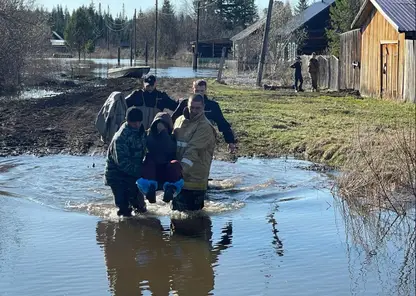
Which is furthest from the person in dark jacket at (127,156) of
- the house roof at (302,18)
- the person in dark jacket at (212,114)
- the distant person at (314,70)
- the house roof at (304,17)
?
the house roof at (302,18)

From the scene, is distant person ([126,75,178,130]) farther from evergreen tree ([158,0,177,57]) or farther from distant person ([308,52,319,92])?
evergreen tree ([158,0,177,57])

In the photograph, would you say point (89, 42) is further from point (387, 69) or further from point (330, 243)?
point (330, 243)

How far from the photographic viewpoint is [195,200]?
9711mm

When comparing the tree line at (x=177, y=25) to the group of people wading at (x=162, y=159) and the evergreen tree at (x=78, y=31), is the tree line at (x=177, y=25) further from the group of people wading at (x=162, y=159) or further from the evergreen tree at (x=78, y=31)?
the group of people wading at (x=162, y=159)

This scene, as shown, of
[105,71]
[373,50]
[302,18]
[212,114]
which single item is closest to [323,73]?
Answer: [373,50]

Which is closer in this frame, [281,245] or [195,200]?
[281,245]

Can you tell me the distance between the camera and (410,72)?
892 inches

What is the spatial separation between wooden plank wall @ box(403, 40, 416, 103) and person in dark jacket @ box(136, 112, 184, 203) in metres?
14.7

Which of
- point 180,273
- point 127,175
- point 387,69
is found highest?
point 387,69

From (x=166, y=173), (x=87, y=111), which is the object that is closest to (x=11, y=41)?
(x=87, y=111)

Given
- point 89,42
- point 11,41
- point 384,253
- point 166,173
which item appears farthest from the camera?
point 89,42

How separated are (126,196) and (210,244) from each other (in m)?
1.61

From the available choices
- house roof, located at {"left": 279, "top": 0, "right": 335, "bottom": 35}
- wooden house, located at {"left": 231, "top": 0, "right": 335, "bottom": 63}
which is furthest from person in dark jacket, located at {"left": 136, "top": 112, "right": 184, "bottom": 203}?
wooden house, located at {"left": 231, "top": 0, "right": 335, "bottom": 63}

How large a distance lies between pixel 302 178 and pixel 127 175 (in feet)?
12.9
